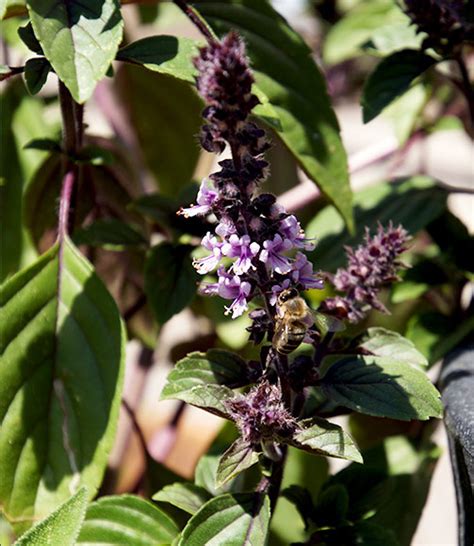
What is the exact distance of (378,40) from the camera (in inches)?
36.7

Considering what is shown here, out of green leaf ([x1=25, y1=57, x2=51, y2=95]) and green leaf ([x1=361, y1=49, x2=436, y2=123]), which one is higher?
green leaf ([x1=25, y1=57, x2=51, y2=95])

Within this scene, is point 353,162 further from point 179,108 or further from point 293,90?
point 293,90

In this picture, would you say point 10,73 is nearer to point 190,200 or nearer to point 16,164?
point 190,200

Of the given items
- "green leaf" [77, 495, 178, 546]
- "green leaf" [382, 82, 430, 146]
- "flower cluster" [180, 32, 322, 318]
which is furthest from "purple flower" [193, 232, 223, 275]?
"green leaf" [382, 82, 430, 146]

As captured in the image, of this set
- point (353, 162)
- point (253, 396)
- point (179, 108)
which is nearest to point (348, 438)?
point (253, 396)

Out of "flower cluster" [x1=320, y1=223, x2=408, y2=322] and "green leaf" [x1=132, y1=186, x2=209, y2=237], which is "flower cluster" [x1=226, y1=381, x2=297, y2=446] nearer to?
"flower cluster" [x1=320, y1=223, x2=408, y2=322]

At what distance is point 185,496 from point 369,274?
0.69ft

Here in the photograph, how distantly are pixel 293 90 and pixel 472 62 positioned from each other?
0.65m

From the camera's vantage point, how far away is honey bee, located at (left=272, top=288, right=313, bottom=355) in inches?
19.7

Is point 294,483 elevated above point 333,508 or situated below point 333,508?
below

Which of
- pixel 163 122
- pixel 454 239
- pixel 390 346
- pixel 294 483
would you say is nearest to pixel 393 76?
pixel 454 239

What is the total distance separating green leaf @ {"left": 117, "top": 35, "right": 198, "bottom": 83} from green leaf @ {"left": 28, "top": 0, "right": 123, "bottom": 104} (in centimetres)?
4

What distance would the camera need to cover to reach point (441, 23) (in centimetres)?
74

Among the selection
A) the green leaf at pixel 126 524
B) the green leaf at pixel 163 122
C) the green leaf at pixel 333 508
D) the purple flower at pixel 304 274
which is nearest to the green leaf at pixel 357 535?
the green leaf at pixel 333 508
